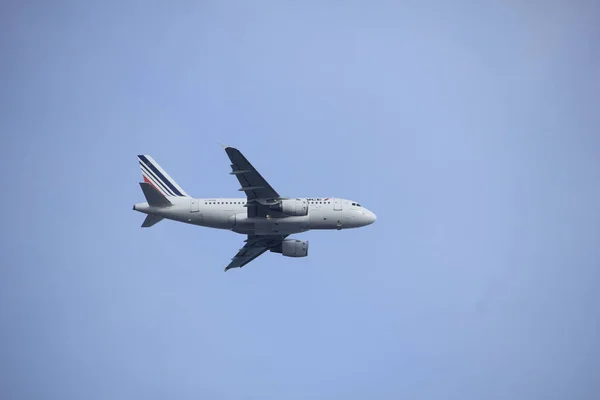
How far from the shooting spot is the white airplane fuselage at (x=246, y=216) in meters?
70.1

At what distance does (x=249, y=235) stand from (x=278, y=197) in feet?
28.6

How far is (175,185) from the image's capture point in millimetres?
72938

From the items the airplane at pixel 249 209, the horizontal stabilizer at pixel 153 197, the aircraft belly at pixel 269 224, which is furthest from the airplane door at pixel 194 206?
the aircraft belly at pixel 269 224

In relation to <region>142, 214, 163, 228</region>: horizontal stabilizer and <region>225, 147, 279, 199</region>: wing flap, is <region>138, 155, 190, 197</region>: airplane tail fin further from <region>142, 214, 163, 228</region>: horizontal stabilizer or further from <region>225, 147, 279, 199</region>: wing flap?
<region>225, 147, 279, 199</region>: wing flap

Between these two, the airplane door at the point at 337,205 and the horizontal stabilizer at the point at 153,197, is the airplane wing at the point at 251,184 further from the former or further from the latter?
the horizontal stabilizer at the point at 153,197

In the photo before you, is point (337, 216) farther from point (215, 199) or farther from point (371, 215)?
point (215, 199)

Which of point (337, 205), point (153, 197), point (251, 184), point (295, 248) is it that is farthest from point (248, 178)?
point (295, 248)

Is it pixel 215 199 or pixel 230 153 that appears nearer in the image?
pixel 230 153

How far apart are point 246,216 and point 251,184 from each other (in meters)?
3.93

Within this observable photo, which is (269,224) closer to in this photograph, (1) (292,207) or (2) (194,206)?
Answer: (1) (292,207)

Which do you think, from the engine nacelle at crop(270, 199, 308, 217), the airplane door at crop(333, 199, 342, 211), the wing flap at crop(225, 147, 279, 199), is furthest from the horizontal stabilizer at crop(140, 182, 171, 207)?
the airplane door at crop(333, 199, 342, 211)

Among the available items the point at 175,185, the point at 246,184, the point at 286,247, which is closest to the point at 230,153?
the point at 246,184

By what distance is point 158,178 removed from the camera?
240 feet

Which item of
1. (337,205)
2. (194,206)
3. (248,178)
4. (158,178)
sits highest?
(158,178)
